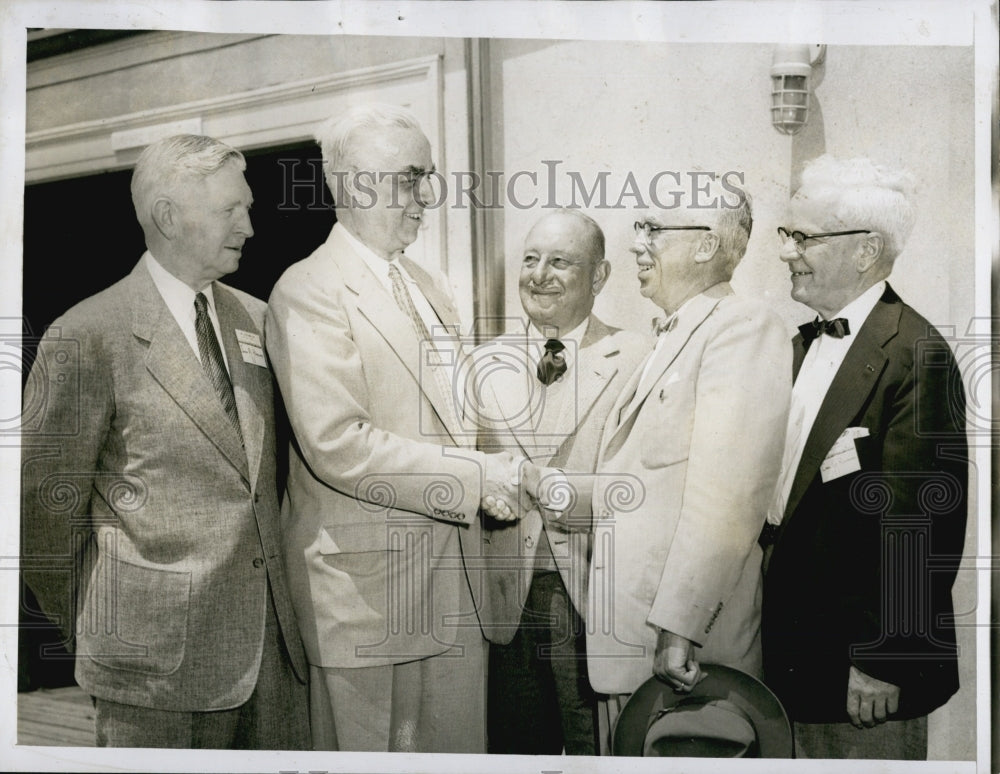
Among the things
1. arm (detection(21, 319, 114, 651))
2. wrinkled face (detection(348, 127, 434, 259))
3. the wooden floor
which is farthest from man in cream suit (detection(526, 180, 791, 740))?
the wooden floor

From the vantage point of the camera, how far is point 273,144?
146 inches

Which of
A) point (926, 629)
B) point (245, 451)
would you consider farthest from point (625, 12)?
point (926, 629)

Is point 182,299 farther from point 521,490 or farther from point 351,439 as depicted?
point 521,490

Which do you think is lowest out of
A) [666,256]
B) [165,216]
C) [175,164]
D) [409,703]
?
[409,703]

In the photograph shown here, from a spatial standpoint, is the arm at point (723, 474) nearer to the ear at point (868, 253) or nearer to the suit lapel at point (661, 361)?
the suit lapel at point (661, 361)

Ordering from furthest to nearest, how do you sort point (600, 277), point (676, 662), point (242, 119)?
1. point (242, 119)
2. point (600, 277)
3. point (676, 662)

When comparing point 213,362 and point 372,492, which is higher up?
point 213,362

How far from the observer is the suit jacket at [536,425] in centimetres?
359

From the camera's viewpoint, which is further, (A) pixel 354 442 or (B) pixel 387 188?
(B) pixel 387 188

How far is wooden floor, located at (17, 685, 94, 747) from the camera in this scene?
3670 millimetres

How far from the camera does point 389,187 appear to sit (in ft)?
12.1

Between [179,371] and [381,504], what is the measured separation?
2.41ft

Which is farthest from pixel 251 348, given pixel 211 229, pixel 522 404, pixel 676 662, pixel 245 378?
pixel 676 662

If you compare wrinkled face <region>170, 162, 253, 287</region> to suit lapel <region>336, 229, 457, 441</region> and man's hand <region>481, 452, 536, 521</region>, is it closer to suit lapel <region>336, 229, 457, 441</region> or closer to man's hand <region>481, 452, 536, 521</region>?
suit lapel <region>336, 229, 457, 441</region>
